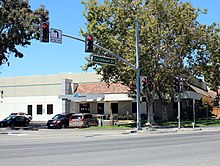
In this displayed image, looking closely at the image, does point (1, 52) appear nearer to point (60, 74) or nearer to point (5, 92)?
point (60, 74)

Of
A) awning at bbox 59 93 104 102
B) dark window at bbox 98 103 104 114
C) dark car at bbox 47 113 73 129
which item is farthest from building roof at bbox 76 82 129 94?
dark car at bbox 47 113 73 129

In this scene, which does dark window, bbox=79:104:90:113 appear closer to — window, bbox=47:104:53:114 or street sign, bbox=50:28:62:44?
window, bbox=47:104:53:114

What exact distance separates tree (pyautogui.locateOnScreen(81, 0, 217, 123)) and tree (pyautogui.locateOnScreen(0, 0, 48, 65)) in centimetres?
719

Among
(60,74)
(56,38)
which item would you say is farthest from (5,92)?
(56,38)

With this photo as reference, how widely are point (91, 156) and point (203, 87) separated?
6378 centimetres

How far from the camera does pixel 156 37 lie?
3416 centimetres

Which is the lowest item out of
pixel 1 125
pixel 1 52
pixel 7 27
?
pixel 1 125

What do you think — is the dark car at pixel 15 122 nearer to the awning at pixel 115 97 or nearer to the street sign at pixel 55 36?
the awning at pixel 115 97

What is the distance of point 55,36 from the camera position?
2227 centimetres

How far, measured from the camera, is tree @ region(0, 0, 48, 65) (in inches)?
1594

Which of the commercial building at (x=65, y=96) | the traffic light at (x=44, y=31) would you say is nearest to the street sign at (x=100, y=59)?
the traffic light at (x=44, y=31)

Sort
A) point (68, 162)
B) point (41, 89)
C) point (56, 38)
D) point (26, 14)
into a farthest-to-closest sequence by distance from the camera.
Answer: point (41, 89), point (26, 14), point (56, 38), point (68, 162)

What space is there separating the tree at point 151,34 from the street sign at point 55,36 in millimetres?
12267

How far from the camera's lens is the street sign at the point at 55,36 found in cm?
2211
